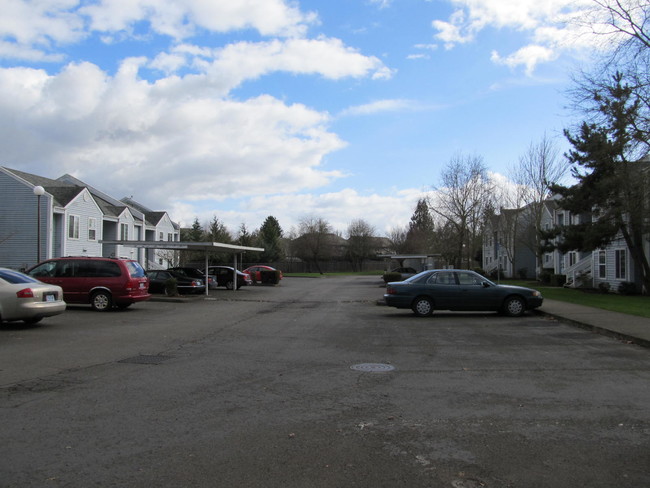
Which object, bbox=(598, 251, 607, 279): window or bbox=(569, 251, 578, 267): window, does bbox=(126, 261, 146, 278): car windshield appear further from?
bbox=(569, 251, 578, 267): window

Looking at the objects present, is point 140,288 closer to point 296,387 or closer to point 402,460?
point 296,387

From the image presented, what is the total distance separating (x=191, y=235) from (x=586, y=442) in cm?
5985

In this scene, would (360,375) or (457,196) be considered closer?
(360,375)

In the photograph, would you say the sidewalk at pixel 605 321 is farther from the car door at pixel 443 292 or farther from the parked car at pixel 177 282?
the parked car at pixel 177 282

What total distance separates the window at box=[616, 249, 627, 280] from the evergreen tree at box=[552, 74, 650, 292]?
175 centimetres

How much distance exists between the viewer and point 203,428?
5.22m

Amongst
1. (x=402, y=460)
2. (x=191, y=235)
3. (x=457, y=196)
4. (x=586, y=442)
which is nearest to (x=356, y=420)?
(x=402, y=460)

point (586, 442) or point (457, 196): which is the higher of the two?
point (457, 196)

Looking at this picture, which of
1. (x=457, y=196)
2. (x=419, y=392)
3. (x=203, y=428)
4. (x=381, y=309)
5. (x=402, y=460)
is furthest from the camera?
(x=457, y=196)

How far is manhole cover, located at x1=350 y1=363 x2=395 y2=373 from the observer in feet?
26.8

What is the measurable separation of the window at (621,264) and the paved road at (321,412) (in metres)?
20.9

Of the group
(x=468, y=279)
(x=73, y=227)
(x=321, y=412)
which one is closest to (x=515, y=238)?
(x=468, y=279)

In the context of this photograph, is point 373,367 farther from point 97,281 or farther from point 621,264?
point 621,264

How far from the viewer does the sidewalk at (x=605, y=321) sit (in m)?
11.6
